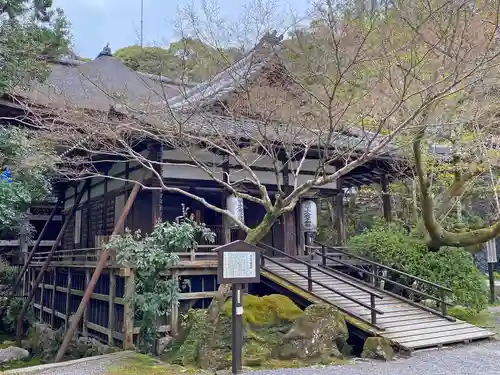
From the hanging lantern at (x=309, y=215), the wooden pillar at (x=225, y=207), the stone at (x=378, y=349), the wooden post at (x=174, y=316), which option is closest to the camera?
the stone at (x=378, y=349)

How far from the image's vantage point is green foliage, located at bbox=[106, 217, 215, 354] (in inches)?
319

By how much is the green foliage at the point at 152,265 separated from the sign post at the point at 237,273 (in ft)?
5.44

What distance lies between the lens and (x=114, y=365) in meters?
7.34

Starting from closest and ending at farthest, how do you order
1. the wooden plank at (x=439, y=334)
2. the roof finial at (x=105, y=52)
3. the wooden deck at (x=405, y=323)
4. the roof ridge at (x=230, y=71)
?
the wooden plank at (x=439, y=334) → the wooden deck at (x=405, y=323) → the roof ridge at (x=230, y=71) → the roof finial at (x=105, y=52)

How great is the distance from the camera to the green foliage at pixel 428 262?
10898 mm

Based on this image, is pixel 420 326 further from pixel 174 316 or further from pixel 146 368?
Result: pixel 146 368

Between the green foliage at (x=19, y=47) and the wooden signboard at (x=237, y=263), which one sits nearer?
the wooden signboard at (x=237, y=263)

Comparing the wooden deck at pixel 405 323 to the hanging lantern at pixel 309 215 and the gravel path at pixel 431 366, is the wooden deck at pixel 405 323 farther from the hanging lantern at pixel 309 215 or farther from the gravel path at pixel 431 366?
the hanging lantern at pixel 309 215

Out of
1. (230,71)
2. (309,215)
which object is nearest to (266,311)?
Result: (309,215)

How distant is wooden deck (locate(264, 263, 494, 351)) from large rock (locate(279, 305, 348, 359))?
793 millimetres

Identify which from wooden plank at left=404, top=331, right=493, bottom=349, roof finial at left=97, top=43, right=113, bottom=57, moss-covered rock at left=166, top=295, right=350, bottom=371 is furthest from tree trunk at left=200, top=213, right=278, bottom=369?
roof finial at left=97, top=43, right=113, bottom=57

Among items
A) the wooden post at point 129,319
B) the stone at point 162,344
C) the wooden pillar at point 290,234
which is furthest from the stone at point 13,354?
the wooden pillar at point 290,234

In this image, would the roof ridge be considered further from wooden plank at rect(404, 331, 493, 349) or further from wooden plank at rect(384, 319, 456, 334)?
wooden plank at rect(404, 331, 493, 349)

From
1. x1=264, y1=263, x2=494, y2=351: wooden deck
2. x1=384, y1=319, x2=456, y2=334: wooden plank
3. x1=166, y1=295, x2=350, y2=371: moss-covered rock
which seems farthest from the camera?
x1=384, y1=319, x2=456, y2=334: wooden plank
